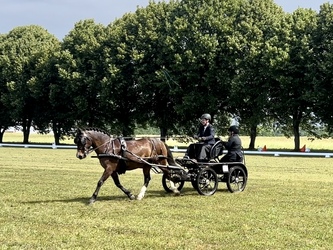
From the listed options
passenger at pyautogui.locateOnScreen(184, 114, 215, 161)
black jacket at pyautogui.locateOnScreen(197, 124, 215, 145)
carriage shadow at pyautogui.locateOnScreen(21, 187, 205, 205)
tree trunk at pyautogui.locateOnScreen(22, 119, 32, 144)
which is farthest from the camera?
tree trunk at pyautogui.locateOnScreen(22, 119, 32, 144)

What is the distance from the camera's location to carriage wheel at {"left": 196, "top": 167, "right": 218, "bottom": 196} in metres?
16.1

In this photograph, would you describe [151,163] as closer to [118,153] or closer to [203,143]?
[118,153]

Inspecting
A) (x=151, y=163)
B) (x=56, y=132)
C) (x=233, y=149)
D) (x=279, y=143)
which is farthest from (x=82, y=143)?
(x=279, y=143)

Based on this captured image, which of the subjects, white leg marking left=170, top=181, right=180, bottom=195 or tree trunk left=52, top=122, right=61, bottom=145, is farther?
tree trunk left=52, top=122, right=61, bottom=145

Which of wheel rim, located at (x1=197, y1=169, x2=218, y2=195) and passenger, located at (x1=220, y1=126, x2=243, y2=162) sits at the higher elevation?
passenger, located at (x1=220, y1=126, x2=243, y2=162)

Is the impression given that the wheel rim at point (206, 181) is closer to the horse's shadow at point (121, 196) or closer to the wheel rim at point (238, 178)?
the horse's shadow at point (121, 196)

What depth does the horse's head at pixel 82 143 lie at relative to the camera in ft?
47.2

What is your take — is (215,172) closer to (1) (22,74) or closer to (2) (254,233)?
(2) (254,233)

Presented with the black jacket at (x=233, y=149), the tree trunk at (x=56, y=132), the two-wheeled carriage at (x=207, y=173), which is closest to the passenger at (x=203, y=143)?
the two-wheeled carriage at (x=207, y=173)

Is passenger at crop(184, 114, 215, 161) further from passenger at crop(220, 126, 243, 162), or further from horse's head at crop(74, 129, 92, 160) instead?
horse's head at crop(74, 129, 92, 160)

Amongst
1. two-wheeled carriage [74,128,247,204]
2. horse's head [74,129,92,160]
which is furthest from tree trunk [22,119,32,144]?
horse's head [74,129,92,160]

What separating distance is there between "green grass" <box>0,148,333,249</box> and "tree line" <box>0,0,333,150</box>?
102 ft

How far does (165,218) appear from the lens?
474 inches

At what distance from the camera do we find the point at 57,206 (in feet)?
45.6
